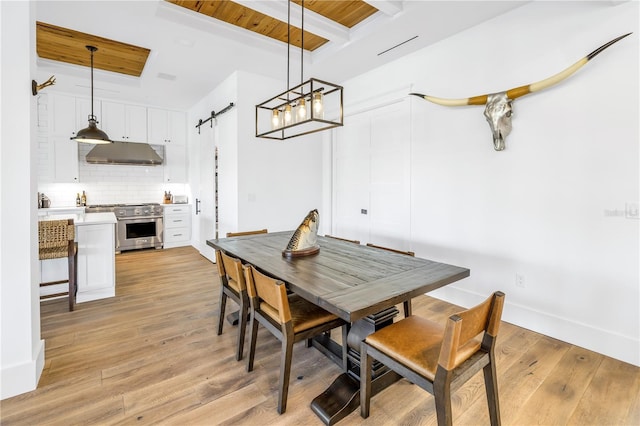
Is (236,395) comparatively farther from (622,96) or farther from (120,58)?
(120,58)

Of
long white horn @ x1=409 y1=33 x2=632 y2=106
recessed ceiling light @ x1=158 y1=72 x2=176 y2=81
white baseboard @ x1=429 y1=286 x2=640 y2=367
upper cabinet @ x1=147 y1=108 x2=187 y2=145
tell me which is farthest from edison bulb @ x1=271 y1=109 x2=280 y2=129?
upper cabinet @ x1=147 y1=108 x2=187 y2=145

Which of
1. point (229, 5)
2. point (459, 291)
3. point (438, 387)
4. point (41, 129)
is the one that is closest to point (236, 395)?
point (438, 387)

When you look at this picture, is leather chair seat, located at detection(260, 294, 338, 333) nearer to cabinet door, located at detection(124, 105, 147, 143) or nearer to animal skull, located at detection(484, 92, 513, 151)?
animal skull, located at detection(484, 92, 513, 151)

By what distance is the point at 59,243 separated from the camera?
2965 millimetres

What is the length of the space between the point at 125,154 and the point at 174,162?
88cm

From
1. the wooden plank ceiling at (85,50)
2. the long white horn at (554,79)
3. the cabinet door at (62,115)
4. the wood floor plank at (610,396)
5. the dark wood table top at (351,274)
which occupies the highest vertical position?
the wooden plank ceiling at (85,50)

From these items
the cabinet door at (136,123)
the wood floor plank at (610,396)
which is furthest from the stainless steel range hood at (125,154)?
the wood floor plank at (610,396)

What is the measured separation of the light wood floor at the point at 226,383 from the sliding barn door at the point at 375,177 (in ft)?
5.63

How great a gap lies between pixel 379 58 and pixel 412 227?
206cm

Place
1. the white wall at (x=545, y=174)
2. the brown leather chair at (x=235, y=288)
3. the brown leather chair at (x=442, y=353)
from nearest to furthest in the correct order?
1. the brown leather chair at (x=442, y=353)
2. the brown leather chair at (x=235, y=288)
3. the white wall at (x=545, y=174)

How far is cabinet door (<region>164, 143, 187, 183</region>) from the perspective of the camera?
251 inches

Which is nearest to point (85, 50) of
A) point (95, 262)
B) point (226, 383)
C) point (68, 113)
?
point (68, 113)

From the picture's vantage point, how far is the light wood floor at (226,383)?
5.61 feet

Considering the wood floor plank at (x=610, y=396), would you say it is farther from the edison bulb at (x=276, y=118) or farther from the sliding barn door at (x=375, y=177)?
the edison bulb at (x=276, y=118)
